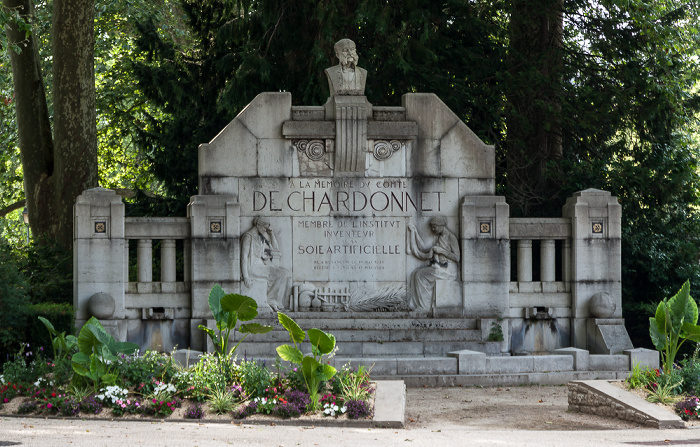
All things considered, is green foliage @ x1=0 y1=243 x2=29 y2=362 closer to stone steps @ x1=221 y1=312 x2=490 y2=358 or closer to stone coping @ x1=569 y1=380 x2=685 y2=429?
stone steps @ x1=221 y1=312 x2=490 y2=358

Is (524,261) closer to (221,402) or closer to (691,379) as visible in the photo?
(691,379)

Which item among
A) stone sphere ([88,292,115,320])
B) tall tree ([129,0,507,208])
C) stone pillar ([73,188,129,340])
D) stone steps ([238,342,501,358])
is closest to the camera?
stone steps ([238,342,501,358])

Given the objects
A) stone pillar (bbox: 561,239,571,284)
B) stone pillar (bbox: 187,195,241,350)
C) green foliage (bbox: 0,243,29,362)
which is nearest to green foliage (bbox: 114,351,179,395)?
green foliage (bbox: 0,243,29,362)

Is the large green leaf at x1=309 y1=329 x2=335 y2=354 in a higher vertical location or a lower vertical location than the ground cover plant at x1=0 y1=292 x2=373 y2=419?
higher

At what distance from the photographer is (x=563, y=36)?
21.5 metres

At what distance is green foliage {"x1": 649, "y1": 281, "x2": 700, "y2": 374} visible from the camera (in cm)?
1139

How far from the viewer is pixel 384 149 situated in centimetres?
1530

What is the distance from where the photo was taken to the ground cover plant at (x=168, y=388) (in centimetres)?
993

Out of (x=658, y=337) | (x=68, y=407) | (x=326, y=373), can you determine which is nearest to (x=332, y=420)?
(x=326, y=373)

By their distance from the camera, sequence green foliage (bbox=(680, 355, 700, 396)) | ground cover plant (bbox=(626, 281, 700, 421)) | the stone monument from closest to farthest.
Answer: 1. ground cover plant (bbox=(626, 281, 700, 421))
2. green foliage (bbox=(680, 355, 700, 396))
3. the stone monument

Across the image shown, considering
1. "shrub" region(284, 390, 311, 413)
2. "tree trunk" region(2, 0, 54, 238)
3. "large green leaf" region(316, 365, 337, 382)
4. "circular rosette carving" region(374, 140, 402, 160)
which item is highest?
"tree trunk" region(2, 0, 54, 238)

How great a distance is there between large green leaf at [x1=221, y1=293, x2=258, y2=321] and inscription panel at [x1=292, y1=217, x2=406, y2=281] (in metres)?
3.99

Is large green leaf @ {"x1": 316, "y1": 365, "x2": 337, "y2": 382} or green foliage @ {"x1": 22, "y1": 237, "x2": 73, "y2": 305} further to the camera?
green foliage @ {"x1": 22, "y1": 237, "x2": 73, "y2": 305}

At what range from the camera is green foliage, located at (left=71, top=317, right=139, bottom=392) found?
1012 centimetres
